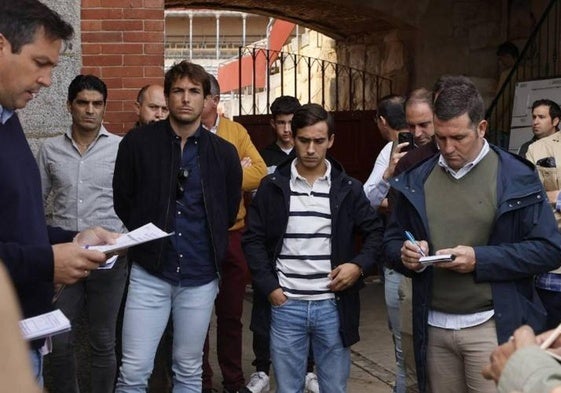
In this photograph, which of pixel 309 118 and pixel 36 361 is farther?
pixel 309 118

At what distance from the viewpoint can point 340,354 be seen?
5379 millimetres

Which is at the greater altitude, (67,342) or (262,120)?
(262,120)

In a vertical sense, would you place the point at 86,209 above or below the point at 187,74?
below

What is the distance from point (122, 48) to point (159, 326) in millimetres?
2507

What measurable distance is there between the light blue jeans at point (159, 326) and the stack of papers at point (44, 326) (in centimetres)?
181

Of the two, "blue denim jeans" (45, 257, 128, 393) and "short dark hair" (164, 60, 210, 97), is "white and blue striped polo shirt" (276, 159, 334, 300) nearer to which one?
"short dark hair" (164, 60, 210, 97)

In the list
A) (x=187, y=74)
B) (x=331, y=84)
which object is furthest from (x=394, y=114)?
(x=331, y=84)

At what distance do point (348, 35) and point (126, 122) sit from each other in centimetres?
820

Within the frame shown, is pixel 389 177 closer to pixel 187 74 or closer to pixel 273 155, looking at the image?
pixel 187 74

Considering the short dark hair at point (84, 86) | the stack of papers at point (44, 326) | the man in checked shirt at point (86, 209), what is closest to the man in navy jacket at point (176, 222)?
the man in checked shirt at point (86, 209)

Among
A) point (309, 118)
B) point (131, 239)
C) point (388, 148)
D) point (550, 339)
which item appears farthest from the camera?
point (388, 148)

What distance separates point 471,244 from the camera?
4578 millimetres

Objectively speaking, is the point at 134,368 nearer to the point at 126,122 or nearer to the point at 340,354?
the point at 340,354

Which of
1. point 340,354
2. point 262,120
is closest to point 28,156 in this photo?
point 340,354
